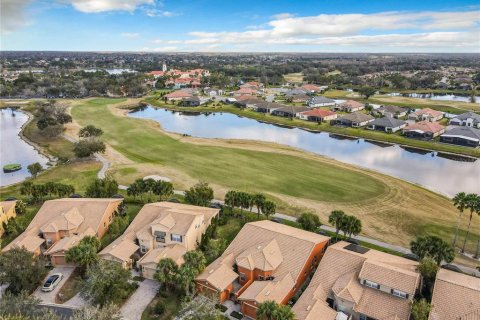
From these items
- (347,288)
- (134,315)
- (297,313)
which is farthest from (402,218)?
(134,315)

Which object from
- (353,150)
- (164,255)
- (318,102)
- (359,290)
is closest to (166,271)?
(164,255)

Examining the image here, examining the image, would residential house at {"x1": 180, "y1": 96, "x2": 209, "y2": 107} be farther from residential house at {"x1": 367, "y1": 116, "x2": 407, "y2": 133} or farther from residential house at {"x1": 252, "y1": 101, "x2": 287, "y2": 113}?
residential house at {"x1": 367, "y1": 116, "x2": 407, "y2": 133}

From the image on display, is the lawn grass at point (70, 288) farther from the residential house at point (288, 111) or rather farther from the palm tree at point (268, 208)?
the residential house at point (288, 111)

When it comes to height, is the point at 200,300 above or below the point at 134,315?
above

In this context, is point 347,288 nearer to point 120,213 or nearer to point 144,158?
point 120,213

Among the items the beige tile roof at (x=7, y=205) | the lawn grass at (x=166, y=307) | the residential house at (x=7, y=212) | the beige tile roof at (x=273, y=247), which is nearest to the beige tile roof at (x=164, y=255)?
the lawn grass at (x=166, y=307)
